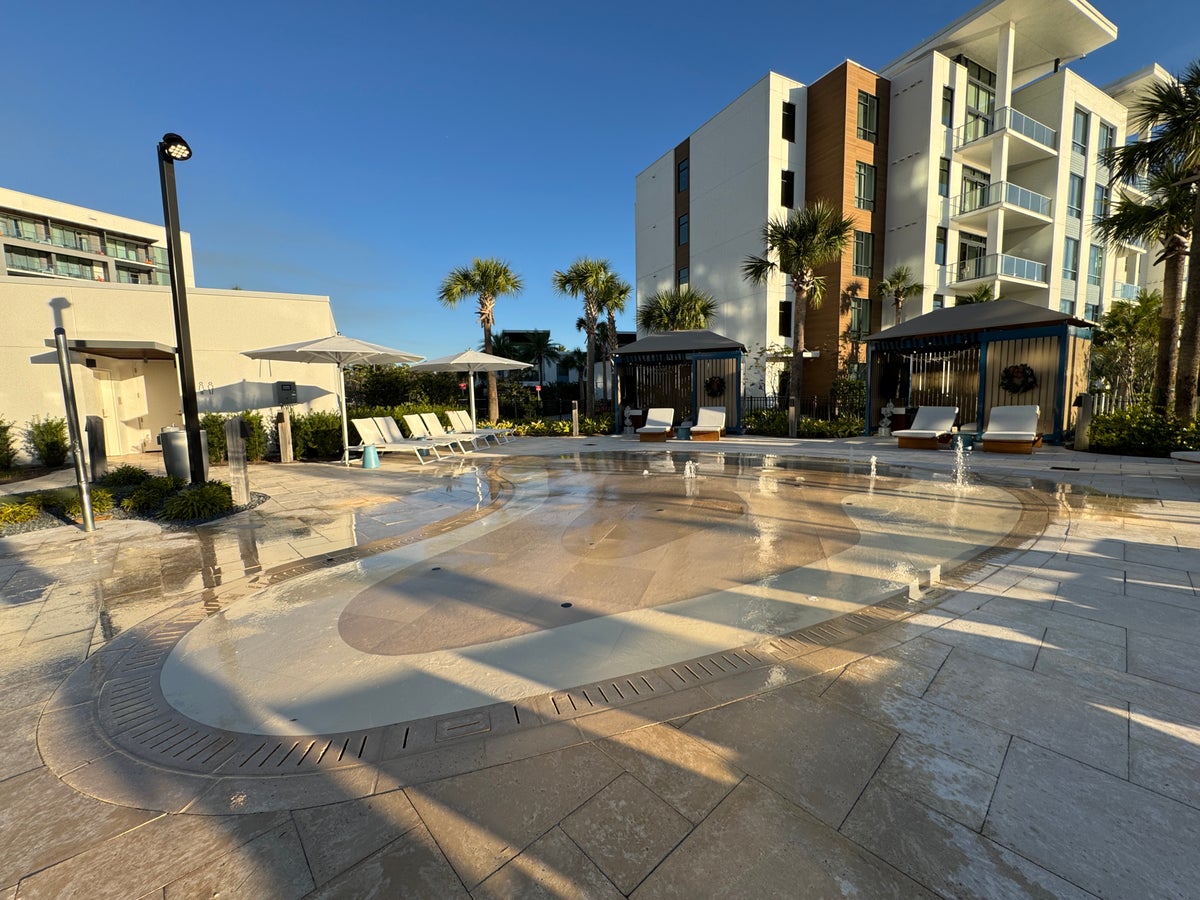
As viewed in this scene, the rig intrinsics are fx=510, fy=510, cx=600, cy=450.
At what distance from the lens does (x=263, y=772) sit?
210cm

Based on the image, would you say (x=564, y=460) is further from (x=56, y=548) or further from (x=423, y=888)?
(x=423, y=888)

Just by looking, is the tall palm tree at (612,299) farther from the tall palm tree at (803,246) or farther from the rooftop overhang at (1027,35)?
the rooftop overhang at (1027,35)

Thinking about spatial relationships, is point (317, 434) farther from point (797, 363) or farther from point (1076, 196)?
point (1076, 196)

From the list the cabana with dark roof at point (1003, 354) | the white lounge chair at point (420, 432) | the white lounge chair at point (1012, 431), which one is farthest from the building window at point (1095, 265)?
the white lounge chair at point (420, 432)

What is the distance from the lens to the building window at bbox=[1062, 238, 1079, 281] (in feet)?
80.5

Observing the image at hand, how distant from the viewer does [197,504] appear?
21.3 feet

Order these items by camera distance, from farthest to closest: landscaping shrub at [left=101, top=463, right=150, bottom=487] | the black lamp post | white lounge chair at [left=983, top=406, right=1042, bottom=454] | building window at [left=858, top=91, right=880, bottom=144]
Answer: building window at [left=858, top=91, right=880, bottom=144]
white lounge chair at [left=983, top=406, right=1042, bottom=454]
landscaping shrub at [left=101, top=463, right=150, bottom=487]
the black lamp post

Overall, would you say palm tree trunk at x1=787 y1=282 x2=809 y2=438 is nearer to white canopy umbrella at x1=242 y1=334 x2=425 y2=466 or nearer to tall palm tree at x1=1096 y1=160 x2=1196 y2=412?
tall palm tree at x1=1096 y1=160 x2=1196 y2=412

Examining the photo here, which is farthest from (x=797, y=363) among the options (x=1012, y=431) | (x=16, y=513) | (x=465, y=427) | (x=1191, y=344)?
(x=16, y=513)

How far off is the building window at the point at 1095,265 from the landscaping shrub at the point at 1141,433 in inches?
859

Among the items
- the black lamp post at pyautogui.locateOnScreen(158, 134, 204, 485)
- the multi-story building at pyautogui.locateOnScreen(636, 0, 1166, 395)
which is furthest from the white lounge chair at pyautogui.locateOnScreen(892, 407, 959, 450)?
the black lamp post at pyautogui.locateOnScreen(158, 134, 204, 485)

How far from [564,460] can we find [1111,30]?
31.0 metres

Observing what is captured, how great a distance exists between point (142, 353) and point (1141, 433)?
2118 cm

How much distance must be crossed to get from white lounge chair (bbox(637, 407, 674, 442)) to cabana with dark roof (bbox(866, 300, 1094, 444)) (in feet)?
19.3
